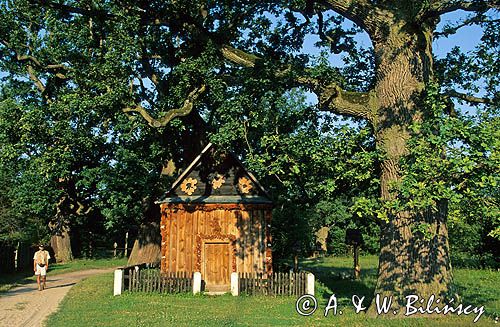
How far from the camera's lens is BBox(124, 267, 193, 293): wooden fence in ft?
63.6

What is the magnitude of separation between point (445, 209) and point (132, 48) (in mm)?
11551

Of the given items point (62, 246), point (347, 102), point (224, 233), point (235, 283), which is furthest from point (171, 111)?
point (62, 246)

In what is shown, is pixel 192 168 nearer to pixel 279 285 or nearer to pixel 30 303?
pixel 279 285

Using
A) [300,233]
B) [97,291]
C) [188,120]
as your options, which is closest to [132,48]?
[188,120]

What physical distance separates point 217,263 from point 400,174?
12.2 metres

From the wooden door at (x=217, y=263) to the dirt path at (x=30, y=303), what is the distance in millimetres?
5813

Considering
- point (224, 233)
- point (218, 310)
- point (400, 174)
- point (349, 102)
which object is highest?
point (349, 102)

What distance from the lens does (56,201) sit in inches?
1427

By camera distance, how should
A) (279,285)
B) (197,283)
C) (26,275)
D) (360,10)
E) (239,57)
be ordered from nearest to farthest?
(360,10) → (239,57) → (279,285) → (197,283) → (26,275)

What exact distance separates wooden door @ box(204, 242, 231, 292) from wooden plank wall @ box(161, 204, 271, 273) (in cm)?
49

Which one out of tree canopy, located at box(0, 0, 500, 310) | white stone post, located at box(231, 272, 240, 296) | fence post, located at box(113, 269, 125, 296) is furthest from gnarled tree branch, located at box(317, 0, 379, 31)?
fence post, located at box(113, 269, 125, 296)

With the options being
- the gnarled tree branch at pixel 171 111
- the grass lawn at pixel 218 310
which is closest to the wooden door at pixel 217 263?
the grass lawn at pixel 218 310

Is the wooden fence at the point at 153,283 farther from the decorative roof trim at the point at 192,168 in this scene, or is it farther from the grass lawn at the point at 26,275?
the grass lawn at the point at 26,275

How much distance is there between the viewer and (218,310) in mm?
15367
